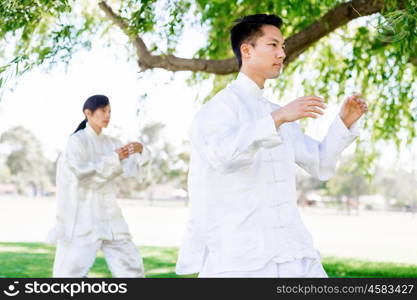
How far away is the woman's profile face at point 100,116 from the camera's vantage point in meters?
5.14

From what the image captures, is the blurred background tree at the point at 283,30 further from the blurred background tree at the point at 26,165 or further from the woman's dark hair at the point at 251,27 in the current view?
the blurred background tree at the point at 26,165

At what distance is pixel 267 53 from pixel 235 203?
603 millimetres

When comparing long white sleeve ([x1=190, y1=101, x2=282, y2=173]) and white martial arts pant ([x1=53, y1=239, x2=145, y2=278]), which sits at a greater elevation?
long white sleeve ([x1=190, y1=101, x2=282, y2=173])

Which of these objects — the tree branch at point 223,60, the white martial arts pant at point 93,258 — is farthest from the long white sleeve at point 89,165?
the tree branch at point 223,60

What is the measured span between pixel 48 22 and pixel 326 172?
18.2 feet

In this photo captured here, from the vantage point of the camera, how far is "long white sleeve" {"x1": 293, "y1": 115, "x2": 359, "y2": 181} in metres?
2.72

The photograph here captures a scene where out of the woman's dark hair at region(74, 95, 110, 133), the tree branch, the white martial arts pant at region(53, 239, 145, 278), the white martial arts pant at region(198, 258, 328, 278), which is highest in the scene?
the tree branch

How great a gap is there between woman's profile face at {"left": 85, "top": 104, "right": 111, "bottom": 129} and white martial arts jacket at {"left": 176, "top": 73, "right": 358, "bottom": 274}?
2656mm

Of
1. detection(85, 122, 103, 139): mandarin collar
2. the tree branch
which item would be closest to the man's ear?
detection(85, 122, 103, 139): mandarin collar

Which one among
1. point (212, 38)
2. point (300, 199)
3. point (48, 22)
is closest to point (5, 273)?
point (48, 22)

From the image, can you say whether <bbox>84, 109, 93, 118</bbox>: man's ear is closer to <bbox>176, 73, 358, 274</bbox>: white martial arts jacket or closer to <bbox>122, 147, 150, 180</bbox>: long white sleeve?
<bbox>122, 147, 150, 180</bbox>: long white sleeve

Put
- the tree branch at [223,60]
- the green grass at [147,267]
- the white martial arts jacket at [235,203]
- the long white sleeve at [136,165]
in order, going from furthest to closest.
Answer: the green grass at [147,267] < the tree branch at [223,60] < the long white sleeve at [136,165] < the white martial arts jacket at [235,203]

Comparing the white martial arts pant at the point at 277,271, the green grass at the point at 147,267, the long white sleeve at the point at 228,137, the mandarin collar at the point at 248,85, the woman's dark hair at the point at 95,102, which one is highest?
the woman's dark hair at the point at 95,102

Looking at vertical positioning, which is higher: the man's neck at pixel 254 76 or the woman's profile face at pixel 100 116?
the woman's profile face at pixel 100 116
